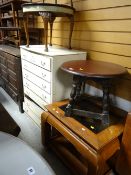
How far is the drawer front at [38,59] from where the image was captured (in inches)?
54.8

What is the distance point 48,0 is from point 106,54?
4.03ft

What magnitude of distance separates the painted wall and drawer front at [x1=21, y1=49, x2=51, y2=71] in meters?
0.49

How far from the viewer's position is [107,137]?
3.44 feet

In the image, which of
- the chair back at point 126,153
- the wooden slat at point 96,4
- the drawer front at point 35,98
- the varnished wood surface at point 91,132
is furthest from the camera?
the drawer front at point 35,98

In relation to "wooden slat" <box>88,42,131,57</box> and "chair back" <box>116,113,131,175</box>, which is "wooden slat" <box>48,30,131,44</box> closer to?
"wooden slat" <box>88,42,131,57</box>

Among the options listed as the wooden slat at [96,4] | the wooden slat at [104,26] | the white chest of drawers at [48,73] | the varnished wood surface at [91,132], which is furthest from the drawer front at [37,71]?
the wooden slat at [96,4]

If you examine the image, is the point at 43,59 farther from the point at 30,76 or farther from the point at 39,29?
the point at 39,29

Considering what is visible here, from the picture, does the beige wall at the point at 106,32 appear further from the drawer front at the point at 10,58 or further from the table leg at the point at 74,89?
the drawer front at the point at 10,58

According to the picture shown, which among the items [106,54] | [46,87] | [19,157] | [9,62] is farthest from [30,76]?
[19,157]

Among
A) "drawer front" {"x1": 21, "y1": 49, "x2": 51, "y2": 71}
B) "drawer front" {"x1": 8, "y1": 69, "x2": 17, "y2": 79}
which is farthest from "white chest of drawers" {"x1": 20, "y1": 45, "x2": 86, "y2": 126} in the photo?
"drawer front" {"x1": 8, "y1": 69, "x2": 17, "y2": 79}

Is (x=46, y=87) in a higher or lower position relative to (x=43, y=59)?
lower

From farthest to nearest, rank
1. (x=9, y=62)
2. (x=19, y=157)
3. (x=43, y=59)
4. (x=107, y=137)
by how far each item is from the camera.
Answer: (x=9, y=62) < (x=43, y=59) < (x=107, y=137) < (x=19, y=157)

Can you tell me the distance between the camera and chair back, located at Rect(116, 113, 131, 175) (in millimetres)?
901

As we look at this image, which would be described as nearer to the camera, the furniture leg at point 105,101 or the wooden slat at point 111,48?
the furniture leg at point 105,101
